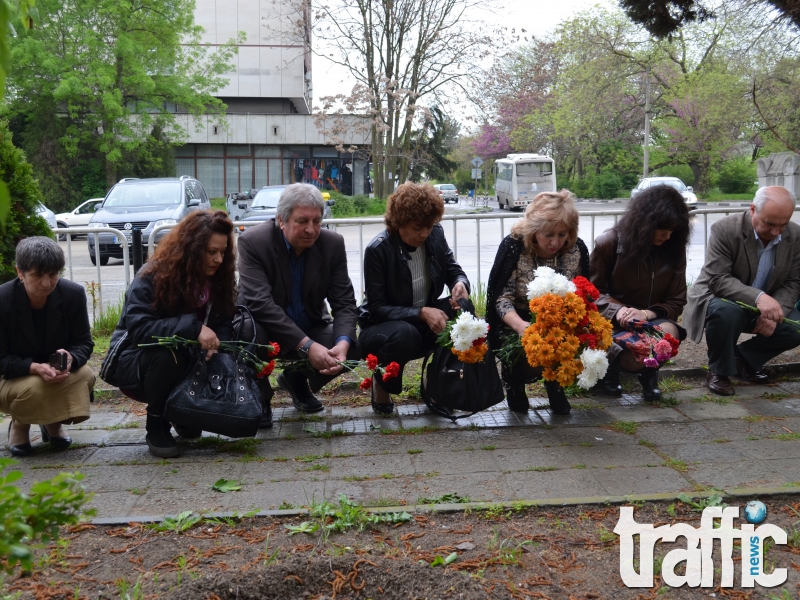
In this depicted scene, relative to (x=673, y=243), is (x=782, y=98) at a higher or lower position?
higher

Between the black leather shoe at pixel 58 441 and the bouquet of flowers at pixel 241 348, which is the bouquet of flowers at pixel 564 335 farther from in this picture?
the black leather shoe at pixel 58 441

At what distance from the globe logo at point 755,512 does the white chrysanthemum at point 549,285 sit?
1.65 metres

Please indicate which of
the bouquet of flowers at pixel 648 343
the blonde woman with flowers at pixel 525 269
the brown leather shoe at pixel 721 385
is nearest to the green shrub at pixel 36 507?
the blonde woman with flowers at pixel 525 269

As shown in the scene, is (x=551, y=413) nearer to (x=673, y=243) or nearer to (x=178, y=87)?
(x=673, y=243)

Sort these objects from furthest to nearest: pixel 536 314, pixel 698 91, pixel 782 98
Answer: pixel 698 91 → pixel 782 98 → pixel 536 314

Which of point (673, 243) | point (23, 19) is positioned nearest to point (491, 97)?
point (673, 243)

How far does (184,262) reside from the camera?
4.57 meters

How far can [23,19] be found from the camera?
334 centimetres

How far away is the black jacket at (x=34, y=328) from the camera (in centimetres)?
458

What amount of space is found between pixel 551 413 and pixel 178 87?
33.2 meters

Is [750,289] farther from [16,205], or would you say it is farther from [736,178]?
[736,178]

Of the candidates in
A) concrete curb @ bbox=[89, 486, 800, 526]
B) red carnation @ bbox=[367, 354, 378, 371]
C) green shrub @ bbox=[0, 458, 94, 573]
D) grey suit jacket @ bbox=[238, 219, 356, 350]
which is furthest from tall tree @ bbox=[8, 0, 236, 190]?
green shrub @ bbox=[0, 458, 94, 573]

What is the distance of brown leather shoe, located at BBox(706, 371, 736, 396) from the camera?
226 inches
